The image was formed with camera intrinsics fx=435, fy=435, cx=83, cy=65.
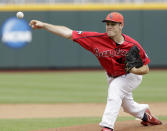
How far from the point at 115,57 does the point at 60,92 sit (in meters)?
6.38

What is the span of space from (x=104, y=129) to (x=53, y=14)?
44.9 feet

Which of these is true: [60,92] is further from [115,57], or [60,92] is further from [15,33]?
[15,33]

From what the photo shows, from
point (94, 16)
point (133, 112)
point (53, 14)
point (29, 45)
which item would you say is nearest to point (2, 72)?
point (29, 45)

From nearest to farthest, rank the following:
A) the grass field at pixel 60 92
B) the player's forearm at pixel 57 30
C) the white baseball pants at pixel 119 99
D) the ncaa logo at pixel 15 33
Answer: the player's forearm at pixel 57 30, the white baseball pants at pixel 119 99, the grass field at pixel 60 92, the ncaa logo at pixel 15 33

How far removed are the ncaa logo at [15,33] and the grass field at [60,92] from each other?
131 inches

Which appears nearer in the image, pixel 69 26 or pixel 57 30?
pixel 57 30

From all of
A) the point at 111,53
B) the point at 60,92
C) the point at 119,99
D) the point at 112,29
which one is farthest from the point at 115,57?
the point at 60,92

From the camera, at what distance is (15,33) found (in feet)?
61.6

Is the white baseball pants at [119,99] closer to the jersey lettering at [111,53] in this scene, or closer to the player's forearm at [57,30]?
the jersey lettering at [111,53]

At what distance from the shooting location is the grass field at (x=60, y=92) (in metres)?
7.16

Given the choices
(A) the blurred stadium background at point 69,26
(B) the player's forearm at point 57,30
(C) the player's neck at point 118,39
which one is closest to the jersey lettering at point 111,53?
(C) the player's neck at point 118,39

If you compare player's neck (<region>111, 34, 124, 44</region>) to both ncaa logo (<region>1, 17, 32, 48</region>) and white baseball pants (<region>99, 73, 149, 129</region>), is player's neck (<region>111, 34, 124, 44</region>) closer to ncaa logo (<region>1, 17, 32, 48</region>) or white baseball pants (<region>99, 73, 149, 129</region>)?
white baseball pants (<region>99, 73, 149, 129</region>)

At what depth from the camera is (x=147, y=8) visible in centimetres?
1878

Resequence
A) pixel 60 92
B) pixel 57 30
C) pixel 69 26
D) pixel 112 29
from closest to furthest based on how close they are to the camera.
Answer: pixel 57 30 → pixel 112 29 → pixel 60 92 → pixel 69 26
